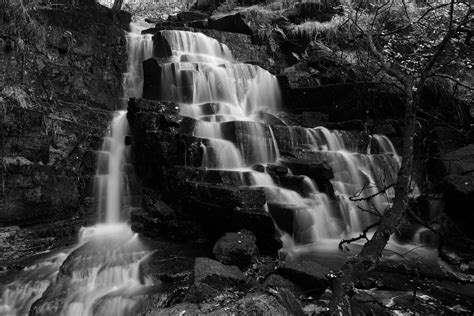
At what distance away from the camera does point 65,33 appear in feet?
37.8

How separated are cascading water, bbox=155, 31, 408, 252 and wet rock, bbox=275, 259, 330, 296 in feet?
6.21

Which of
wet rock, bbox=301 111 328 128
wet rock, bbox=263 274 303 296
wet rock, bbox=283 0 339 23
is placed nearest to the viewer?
wet rock, bbox=263 274 303 296

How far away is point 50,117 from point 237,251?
21.8ft

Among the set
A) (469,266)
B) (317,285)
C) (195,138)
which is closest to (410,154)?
(317,285)

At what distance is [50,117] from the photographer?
948cm

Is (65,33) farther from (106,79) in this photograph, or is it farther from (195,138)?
(195,138)

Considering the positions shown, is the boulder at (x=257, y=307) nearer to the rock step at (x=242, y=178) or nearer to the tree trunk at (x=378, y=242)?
the tree trunk at (x=378, y=242)

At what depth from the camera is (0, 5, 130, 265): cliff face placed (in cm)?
781

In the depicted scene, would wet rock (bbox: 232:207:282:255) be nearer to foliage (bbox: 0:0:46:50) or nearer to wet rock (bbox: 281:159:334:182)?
wet rock (bbox: 281:159:334:182)

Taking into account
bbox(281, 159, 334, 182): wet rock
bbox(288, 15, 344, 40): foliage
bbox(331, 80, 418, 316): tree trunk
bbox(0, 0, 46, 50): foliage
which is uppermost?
bbox(288, 15, 344, 40): foliage

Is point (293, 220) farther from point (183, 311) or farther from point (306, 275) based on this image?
point (183, 311)

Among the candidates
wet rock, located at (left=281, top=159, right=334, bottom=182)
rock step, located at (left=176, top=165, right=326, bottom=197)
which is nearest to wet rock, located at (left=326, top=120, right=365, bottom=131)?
wet rock, located at (left=281, top=159, right=334, bottom=182)

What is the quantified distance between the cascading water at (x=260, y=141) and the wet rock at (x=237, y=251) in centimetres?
143

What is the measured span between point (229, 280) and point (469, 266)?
4.68 meters
